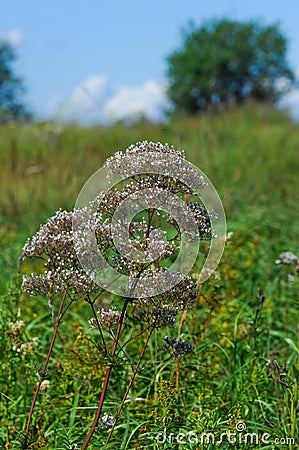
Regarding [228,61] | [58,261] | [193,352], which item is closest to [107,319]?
[58,261]

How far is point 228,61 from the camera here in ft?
122

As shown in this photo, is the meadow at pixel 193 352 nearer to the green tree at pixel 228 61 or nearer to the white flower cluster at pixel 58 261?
the white flower cluster at pixel 58 261

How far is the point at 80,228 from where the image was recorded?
2008mm

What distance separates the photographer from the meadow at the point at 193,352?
2.49 meters

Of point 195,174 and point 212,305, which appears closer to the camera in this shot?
point 195,174

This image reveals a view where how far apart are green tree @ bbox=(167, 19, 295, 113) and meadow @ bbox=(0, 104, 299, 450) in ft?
96.2

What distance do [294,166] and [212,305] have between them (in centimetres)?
638

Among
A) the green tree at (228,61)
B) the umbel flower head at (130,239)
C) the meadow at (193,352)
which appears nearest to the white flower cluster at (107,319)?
the umbel flower head at (130,239)

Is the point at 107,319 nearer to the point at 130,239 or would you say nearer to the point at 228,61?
the point at 130,239

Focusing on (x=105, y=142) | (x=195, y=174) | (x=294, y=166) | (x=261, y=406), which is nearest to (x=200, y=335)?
(x=261, y=406)

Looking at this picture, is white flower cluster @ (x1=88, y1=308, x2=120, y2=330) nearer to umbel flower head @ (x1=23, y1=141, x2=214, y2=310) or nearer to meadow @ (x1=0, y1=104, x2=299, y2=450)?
umbel flower head @ (x1=23, y1=141, x2=214, y2=310)

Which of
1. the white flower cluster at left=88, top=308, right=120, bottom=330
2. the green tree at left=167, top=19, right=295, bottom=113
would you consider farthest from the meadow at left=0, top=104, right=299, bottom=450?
the green tree at left=167, top=19, right=295, bottom=113

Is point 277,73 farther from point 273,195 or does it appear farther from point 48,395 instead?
point 48,395

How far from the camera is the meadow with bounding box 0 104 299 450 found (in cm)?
249
